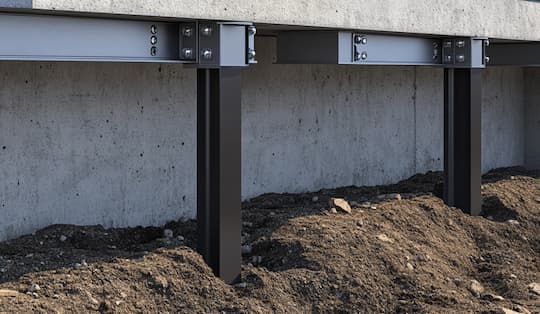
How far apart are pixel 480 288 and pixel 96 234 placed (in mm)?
2842

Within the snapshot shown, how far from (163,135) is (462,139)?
9.77ft

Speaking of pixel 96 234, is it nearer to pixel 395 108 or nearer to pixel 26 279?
pixel 26 279

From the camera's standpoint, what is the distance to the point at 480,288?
7008mm

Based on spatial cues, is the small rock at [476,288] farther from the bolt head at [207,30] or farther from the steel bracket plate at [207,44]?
the bolt head at [207,30]

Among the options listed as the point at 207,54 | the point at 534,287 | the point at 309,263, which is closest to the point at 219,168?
the point at 207,54

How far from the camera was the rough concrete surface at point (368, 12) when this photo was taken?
530cm

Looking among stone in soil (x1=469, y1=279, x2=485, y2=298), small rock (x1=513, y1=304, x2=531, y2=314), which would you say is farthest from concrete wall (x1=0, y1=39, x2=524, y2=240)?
small rock (x1=513, y1=304, x2=531, y2=314)

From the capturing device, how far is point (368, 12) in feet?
23.5

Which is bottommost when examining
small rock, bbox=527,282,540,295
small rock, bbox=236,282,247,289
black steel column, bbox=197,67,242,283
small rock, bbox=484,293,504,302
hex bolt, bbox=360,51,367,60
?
small rock, bbox=484,293,504,302

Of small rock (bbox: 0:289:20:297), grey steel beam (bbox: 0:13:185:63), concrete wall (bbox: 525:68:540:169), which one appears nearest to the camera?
grey steel beam (bbox: 0:13:185:63)

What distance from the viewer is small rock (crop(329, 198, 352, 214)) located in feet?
25.2

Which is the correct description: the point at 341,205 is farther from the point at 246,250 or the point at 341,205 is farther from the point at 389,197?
the point at 246,250

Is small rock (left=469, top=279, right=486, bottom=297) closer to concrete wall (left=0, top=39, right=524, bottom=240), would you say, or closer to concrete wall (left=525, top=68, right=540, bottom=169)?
concrete wall (left=0, top=39, right=524, bottom=240)

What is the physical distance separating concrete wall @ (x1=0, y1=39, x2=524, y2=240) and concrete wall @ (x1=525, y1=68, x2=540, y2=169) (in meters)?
2.80
